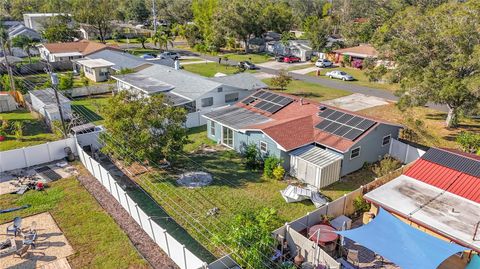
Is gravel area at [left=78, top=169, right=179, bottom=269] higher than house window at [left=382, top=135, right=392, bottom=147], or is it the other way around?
house window at [left=382, top=135, right=392, bottom=147]

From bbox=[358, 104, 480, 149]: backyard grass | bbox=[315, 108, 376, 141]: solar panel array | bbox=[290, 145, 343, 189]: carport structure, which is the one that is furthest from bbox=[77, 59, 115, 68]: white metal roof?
bbox=[290, 145, 343, 189]: carport structure

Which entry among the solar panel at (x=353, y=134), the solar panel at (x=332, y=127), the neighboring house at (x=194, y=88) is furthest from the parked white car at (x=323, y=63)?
the solar panel at (x=353, y=134)

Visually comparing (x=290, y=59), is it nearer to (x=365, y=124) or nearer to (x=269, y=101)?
(x=269, y=101)

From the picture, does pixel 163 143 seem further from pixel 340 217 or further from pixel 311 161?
pixel 340 217

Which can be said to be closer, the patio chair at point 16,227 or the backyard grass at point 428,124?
the patio chair at point 16,227

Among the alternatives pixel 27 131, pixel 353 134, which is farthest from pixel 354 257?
pixel 27 131

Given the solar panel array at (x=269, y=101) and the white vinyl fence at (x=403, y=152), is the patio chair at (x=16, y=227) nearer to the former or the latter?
the solar panel array at (x=269, y=101)

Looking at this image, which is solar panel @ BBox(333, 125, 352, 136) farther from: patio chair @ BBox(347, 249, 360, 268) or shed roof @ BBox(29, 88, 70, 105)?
shed roof @ BBox(29, 88, 70, 105)
